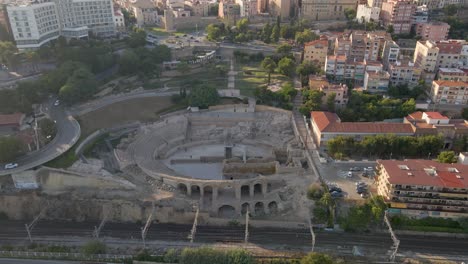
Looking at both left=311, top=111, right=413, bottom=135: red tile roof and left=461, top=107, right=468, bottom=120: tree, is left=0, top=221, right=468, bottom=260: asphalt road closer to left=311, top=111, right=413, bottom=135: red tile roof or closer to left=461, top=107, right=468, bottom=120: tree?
left=311, top=111, right=413, bottom=135: red tile roof

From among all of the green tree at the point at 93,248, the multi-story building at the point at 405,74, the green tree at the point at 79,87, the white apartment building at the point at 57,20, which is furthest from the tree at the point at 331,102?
the white apartment building at the point at 57,20

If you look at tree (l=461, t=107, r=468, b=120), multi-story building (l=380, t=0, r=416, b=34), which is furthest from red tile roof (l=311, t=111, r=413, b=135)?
multi-story building (l=380, t=0, r=416, b=34)

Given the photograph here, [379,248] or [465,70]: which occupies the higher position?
[465,70]

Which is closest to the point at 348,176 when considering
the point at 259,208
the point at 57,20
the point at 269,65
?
the point at 259,208

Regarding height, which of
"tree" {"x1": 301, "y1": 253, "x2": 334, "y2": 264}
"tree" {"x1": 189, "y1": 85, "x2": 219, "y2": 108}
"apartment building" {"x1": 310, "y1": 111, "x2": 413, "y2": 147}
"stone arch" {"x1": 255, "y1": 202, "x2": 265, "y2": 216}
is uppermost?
"tree" {"x1": 189, "y1": 85, "x2": 219, "y2": 108}

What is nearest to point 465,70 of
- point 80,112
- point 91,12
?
point 80,112

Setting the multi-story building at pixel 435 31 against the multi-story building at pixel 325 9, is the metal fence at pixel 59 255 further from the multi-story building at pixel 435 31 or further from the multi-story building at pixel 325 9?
the multi-story building at pixel 325 9

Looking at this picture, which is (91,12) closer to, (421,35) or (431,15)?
(421,35)
